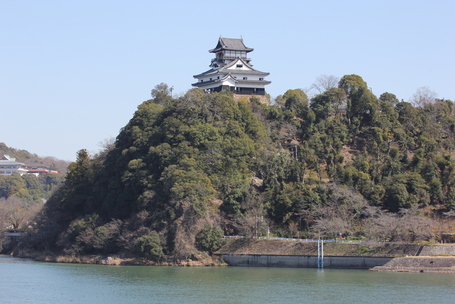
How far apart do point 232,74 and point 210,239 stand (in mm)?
22640

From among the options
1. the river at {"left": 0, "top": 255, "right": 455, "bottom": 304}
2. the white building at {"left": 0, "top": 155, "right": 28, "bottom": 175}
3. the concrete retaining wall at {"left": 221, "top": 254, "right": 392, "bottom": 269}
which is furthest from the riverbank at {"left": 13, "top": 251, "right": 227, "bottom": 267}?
the white building at {"left": 0, "top": 155, "right": 28, "bottom": 175}

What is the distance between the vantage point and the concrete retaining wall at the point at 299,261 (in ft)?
123

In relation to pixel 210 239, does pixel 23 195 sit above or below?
above

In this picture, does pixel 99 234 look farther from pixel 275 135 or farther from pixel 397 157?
pixel 397 157

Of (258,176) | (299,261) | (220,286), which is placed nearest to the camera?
(220,286)

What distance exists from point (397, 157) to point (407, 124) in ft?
16.9

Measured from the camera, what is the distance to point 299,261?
3931cm

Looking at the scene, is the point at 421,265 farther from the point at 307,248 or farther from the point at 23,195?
the point at 23,195

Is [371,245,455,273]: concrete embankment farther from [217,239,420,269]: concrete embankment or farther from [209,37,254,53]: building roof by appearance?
[209,37,254,53]: building roof

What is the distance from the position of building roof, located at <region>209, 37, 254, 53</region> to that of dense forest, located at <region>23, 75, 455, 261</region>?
26.1ft

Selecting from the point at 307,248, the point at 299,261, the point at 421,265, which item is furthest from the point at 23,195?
the point at 421,265

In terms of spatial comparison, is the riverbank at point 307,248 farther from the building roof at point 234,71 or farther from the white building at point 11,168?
the white building at point 11,168

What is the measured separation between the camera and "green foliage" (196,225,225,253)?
41.4 metres

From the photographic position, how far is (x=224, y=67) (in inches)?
2376
